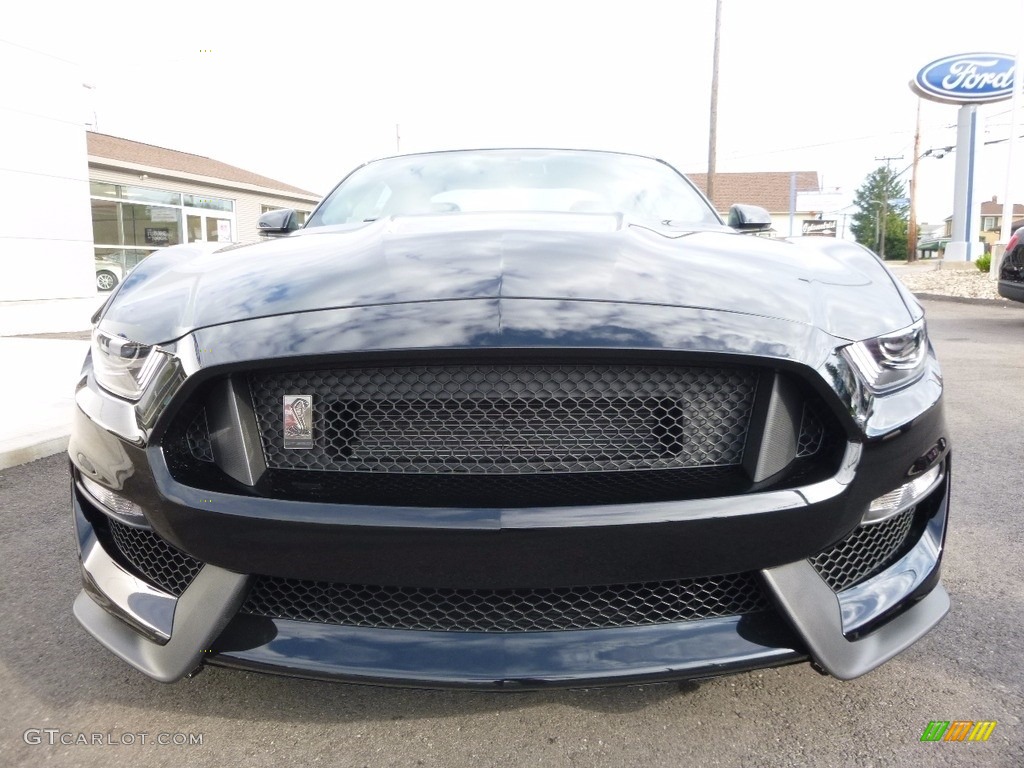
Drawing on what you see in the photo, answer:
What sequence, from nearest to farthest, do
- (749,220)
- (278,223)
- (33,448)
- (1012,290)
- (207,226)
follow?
1. (749,220)
2. (278,223)
3. (33,448)
4. (1012,290)
5. (207,226)

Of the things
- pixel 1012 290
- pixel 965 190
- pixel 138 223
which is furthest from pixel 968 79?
pixel 138 223

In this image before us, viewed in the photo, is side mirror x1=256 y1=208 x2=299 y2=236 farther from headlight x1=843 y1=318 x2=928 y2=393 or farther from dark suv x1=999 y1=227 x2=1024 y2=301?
dark suv x1=999 y1=227 x2=1024 y2=301

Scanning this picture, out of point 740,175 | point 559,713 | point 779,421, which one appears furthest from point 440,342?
point 740,175

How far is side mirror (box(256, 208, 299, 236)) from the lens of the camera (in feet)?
9.04

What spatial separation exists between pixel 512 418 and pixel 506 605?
13.7 inches

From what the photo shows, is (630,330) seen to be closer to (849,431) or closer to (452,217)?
(849,431)

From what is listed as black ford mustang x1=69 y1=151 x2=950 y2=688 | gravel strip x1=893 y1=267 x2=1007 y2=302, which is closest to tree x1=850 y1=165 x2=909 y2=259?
gravel strip x1=893 y1=267 x2=1007 y2=302

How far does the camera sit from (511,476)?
1.46 m

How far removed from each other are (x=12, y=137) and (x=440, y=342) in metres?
13.6

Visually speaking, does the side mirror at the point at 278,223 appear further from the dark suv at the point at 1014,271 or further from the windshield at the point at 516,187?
the dark suv at the point at 1014,271

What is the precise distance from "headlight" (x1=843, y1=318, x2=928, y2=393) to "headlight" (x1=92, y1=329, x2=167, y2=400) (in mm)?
1324

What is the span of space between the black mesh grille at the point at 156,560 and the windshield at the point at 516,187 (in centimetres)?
148

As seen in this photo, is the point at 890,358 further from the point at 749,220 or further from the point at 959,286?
the point at 959,286

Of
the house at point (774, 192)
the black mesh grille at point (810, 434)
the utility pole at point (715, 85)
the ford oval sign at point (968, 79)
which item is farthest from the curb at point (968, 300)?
the house at point (774, 192)
